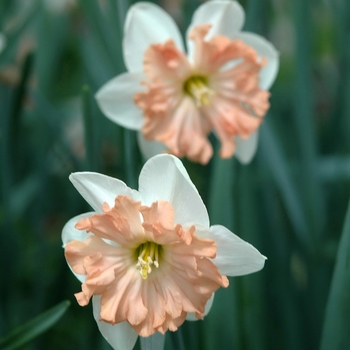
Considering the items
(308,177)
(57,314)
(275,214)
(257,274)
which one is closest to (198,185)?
(275,214)

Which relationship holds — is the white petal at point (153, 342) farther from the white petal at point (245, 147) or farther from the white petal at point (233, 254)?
the white petal at point (245, 147)

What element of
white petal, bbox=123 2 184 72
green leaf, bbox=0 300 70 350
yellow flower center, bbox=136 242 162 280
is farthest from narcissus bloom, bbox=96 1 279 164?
green leaf, bbox=0 300 70 350

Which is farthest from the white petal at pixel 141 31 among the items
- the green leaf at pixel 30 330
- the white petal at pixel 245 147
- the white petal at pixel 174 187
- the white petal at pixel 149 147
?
the green leaf at pixel 30 330

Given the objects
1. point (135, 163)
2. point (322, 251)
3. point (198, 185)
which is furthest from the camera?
point (198, 185)

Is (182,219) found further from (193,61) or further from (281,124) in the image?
(281,124)

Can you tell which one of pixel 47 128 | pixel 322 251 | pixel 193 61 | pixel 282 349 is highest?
pixel 193 61

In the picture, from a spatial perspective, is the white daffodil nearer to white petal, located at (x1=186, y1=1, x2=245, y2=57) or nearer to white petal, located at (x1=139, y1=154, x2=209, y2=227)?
white petal, located at (x1=186, y1=1, x2=245, y2=57)

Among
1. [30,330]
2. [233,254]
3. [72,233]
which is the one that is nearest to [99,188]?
[72,233]

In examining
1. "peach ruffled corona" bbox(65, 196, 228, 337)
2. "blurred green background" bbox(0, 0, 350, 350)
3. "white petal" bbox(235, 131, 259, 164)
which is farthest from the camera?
"white petal" bbox(235, 131, 259, 164)
